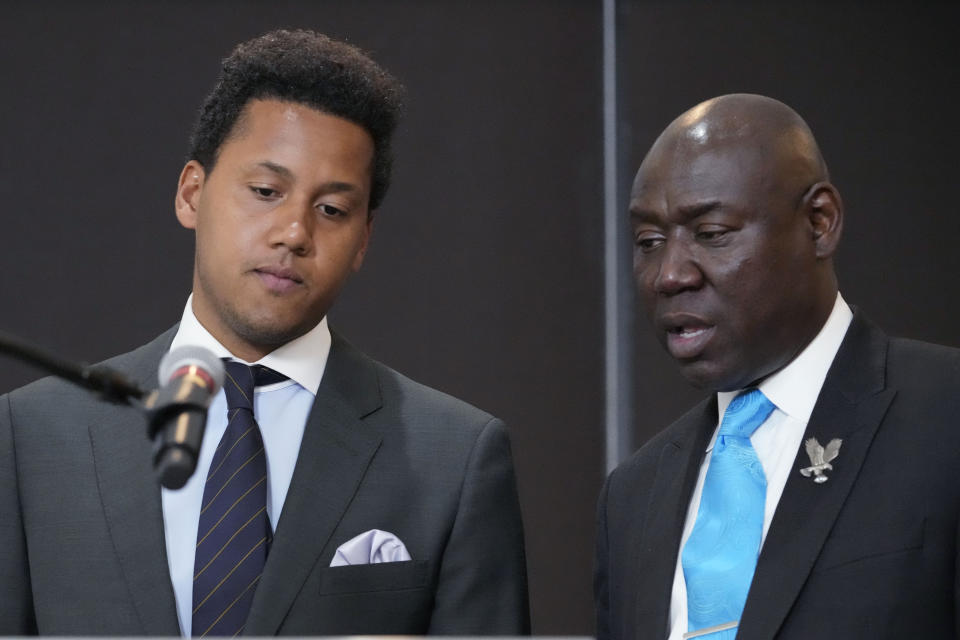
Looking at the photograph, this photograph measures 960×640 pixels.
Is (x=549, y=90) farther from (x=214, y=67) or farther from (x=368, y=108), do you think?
(x=368, y=108)

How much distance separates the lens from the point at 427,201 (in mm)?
3727

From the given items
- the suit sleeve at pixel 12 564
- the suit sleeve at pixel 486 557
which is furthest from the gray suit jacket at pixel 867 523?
the suit sleeve at pixel 12 564

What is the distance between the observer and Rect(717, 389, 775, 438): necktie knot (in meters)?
2.15

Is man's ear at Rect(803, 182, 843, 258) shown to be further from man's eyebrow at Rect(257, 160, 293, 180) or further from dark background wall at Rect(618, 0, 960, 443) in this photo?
dark background wall at Rect(618, 0, 960, 443)

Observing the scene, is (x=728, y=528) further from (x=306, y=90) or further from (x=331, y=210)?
(x=306, y=90)

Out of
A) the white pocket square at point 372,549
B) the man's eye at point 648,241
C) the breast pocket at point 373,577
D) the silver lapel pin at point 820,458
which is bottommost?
the breast pocket at point 373,577

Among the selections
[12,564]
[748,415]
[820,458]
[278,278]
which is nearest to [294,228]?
[278,278]

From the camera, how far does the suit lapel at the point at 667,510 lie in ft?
7.02

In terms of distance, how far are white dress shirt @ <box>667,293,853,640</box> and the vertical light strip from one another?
5.16 feet

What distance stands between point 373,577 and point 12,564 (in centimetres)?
56

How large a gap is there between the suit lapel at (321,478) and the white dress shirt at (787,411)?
0.56 m

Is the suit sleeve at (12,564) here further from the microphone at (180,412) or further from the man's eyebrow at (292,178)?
the microphone at (180,412)

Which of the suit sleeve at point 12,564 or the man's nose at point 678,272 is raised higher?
the man's nose at point 678,272

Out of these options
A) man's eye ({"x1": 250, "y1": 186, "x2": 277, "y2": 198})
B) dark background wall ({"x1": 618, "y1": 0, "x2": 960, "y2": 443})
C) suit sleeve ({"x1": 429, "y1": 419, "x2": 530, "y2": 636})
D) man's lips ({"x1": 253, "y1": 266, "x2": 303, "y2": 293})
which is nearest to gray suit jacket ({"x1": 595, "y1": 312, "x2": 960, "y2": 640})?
suit sleeve ({"x1": 429, "y1": 419, "x2": 530, "y2": 636})
